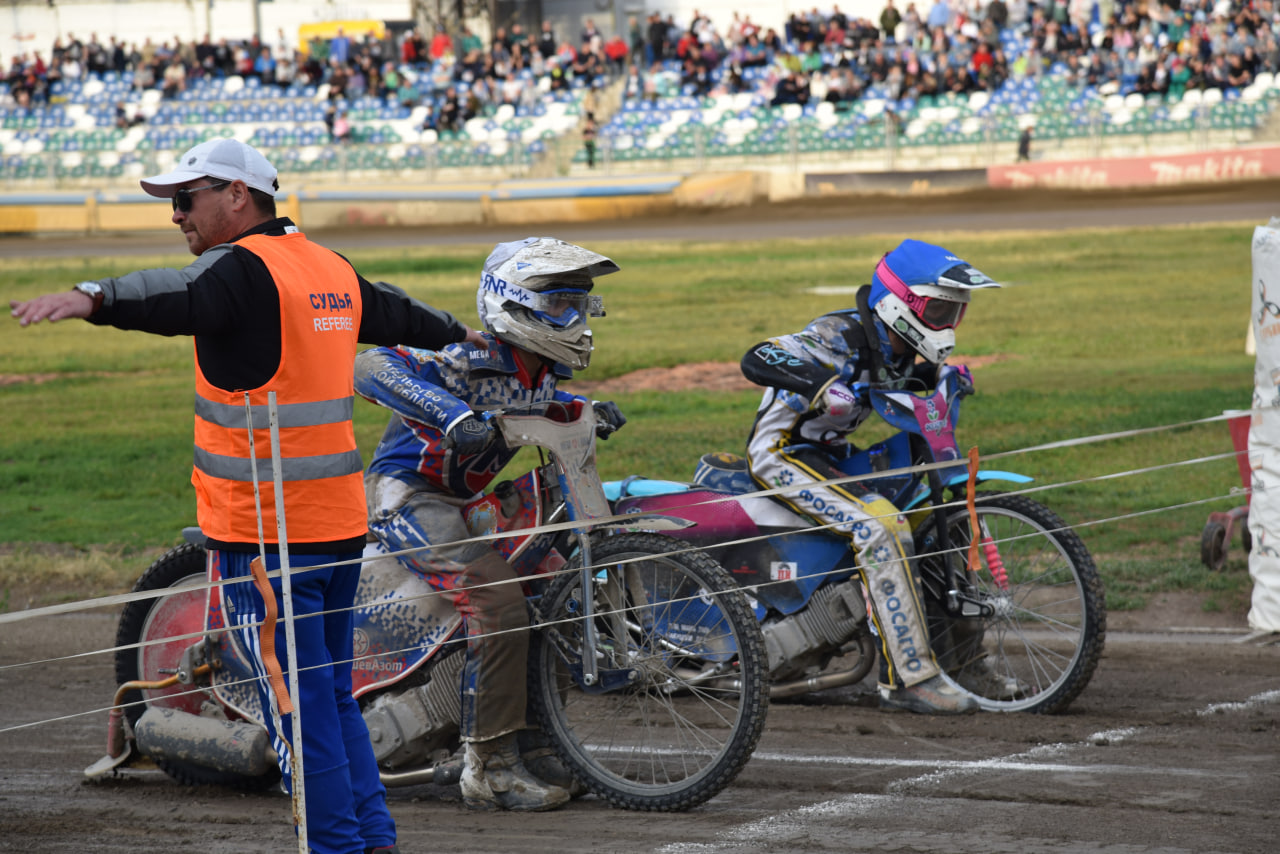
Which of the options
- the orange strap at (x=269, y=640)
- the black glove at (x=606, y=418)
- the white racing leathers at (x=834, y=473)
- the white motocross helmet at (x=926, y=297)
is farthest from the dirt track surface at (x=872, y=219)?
the orange strap at (x=269, y=640)

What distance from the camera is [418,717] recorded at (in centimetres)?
500

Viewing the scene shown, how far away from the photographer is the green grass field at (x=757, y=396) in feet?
29.7

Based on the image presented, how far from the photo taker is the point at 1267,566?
21.5 feet

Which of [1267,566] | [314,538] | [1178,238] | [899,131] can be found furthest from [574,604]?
[899,131]

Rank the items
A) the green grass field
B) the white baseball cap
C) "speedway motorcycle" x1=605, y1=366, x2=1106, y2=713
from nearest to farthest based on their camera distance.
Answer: the white baseball cap → "speedway motorcycle" x1=605, y1=366, x2=1106, y2=713 → the green grass field

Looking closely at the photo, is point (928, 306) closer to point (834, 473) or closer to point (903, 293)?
point (903, 293)

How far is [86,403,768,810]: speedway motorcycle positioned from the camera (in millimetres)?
4738

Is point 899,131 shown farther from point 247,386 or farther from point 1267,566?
point 247,386

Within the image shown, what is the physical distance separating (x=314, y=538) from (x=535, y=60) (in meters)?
39.4

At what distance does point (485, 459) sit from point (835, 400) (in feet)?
4.87

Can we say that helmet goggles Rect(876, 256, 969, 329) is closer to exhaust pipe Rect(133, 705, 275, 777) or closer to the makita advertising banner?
exhaust pipe Rect(133, 705, 275, 777)

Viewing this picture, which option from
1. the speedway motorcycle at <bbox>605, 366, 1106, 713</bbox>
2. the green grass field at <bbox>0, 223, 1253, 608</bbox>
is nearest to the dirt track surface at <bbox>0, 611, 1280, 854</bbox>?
the speedway motorcycle at <bbox>605, 366, 1106, 713</bbox>

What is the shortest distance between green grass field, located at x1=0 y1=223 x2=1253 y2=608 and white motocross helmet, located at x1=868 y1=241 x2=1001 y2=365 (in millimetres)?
829

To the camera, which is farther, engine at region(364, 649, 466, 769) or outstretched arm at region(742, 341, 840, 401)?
outstretched arm at region(742, 341, 840, 401)
